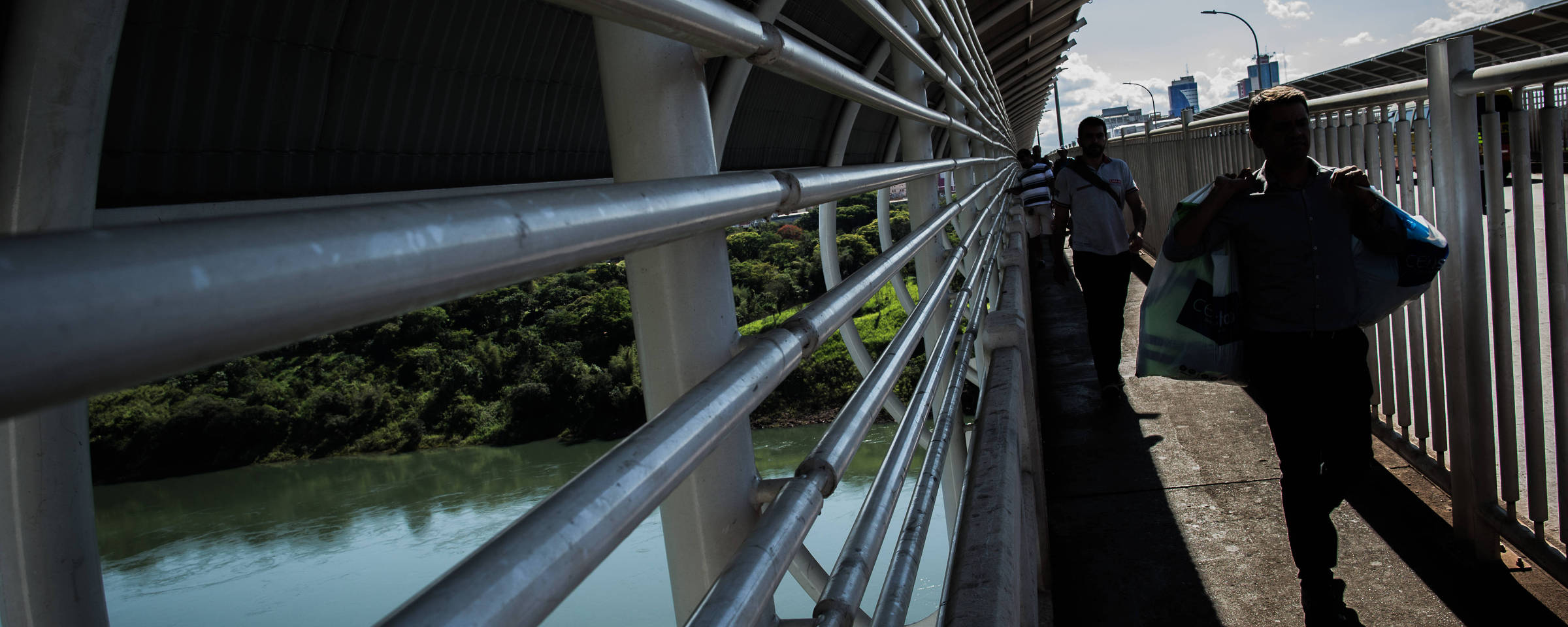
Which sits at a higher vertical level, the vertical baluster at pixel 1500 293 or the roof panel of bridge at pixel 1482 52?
the roof panel of bridge at pixel 1482 52

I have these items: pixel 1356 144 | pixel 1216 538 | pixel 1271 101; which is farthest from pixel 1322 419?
Answer: pixel 1356 144

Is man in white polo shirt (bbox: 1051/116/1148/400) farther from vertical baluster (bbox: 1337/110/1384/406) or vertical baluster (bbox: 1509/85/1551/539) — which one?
vertical baluster (bbox: 1509/85/1551/539)

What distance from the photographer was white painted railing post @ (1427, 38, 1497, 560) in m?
3.06

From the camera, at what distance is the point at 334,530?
54.4 metres

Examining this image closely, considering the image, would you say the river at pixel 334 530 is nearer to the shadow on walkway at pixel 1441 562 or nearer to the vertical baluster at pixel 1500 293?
the shadow on walkway at pixel 1441 562

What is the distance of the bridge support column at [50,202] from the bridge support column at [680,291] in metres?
0.43

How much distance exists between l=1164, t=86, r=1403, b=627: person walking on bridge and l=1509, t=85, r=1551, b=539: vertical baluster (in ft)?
1.17

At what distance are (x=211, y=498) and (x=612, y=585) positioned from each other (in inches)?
1368

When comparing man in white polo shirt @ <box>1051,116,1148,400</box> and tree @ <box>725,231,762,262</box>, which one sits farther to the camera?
tree @ <box>725,231,762,262</box>

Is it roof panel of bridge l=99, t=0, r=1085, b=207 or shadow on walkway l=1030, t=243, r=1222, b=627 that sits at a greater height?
roof panel of bridge l=99, t=0, r=1085, b=207

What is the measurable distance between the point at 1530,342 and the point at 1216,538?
44.5 inches

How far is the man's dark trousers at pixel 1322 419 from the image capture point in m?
2.95

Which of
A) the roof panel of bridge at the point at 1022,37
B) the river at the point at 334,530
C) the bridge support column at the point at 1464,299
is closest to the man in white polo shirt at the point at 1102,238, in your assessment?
the bridge support column at the point at 1464,299

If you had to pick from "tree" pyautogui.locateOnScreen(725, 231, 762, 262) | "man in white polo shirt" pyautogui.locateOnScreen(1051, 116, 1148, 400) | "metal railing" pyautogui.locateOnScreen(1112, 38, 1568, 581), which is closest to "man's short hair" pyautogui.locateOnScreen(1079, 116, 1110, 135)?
"man in white polo shirt" pyautogui.locateOnScreen(1051, 116, 1148, 400)
